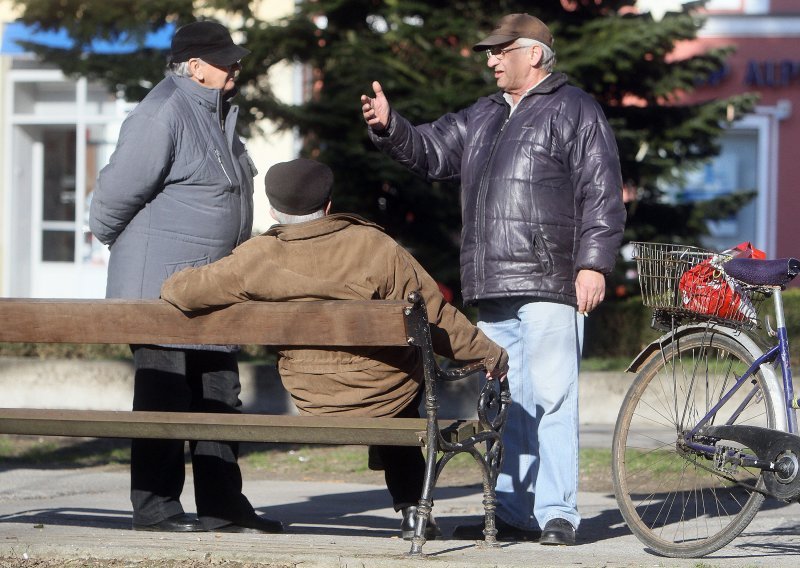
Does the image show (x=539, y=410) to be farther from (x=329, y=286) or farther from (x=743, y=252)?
(x=329, y=286)

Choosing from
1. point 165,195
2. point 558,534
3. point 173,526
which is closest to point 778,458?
point 558,534

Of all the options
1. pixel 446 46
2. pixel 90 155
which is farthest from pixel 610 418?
pixel 90 155

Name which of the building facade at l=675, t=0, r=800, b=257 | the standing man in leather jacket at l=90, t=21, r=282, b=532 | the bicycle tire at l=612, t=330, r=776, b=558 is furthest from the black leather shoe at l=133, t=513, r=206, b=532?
the building facade at l=675, t=0, r=800, b=257

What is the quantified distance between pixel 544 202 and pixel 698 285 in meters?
0.69

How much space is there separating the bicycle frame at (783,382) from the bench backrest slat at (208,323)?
120cm

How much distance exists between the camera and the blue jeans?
196 inches

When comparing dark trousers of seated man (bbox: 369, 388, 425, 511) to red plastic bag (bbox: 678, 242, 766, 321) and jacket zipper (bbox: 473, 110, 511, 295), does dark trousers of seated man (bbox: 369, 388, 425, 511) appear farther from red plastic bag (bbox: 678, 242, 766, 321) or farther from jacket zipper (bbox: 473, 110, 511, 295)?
red plastic bag (bbox: 678, 242, 766, 321)

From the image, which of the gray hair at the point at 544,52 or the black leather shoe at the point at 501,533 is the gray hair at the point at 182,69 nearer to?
the gray hair at the point at 544,52

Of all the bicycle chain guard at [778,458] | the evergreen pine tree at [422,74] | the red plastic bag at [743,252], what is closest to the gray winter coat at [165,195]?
the red plastic bag at [743,252]

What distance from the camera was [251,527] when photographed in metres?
5.16

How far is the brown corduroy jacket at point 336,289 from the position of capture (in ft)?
14.4

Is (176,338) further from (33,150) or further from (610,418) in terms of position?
(33,150)

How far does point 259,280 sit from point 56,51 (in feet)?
25.6

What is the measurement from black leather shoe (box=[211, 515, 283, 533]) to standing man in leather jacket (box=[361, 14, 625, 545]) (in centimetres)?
73
